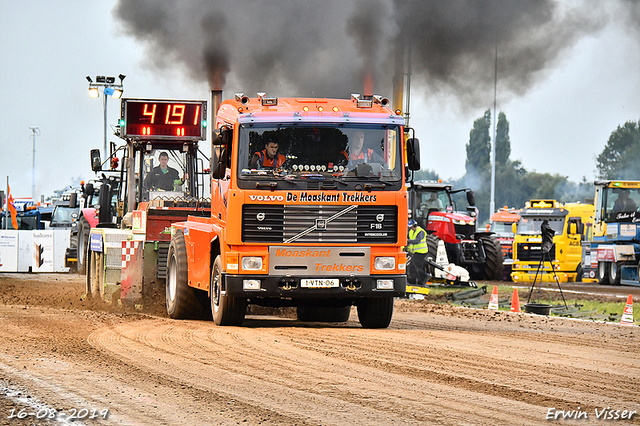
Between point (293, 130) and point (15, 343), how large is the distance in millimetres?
4268

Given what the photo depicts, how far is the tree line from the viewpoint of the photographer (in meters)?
98.8

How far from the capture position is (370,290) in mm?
12547

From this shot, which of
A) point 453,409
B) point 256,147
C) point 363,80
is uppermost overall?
point 363,80

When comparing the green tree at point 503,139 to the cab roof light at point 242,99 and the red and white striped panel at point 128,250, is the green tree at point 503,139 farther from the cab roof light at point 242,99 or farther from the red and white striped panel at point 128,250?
the cab roof light at point 242,99

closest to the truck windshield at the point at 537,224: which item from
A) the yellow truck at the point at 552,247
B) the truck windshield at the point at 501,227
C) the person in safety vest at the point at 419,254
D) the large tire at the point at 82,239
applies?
the yellow truck at the point at 552,247

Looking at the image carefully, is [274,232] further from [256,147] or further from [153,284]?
[153,284]

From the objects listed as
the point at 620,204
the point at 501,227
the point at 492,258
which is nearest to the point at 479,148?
the point at 501,227

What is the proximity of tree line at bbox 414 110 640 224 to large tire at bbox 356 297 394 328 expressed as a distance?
86.9m

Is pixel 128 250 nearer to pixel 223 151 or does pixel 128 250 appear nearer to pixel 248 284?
pixel 223 151

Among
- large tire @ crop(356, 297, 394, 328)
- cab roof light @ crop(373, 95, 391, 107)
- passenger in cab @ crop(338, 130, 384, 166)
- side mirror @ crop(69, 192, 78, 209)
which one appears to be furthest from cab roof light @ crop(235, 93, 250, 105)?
side mirror @ crop(69, 192, 78, 209)

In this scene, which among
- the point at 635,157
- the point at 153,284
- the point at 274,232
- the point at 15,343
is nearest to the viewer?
the point at 15,343

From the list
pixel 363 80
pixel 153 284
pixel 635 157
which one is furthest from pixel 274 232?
pixel 635 157

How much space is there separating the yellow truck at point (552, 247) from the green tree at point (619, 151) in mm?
61615

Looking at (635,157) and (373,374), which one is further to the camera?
(635,157)
